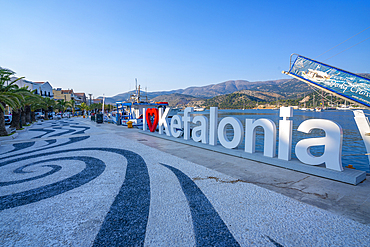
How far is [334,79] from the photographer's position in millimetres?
9453

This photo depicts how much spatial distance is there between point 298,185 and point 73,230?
16.2 ft

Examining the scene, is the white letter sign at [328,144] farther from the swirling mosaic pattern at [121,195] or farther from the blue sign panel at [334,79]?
the blue sign panel at [334,79]

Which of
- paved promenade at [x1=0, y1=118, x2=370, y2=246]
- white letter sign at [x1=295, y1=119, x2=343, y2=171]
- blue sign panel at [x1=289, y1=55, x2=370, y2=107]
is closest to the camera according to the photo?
paved promenade at [x1=0, y1=118, x2=370, y2=246]

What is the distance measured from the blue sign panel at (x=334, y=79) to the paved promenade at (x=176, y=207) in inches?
210

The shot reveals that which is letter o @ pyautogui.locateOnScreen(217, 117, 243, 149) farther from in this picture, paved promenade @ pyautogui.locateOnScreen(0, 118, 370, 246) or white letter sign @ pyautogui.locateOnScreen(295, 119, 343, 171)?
white letter sign @ pyautogui.locateOnScreen(295, 119, 343, 171)


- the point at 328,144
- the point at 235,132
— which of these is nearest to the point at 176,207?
the point at 328,144

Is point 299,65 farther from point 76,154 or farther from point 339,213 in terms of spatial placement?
point 76,154

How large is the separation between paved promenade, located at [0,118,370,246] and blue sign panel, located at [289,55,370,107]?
210 inches

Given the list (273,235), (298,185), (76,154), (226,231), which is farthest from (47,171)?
(298,185)

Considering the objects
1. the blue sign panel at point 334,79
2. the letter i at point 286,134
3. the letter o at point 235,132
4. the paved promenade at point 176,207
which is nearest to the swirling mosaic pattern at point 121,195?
the paved promenade at point 176,207

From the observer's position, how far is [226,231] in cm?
316

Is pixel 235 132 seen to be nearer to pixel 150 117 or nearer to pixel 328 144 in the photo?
pixel 328 144

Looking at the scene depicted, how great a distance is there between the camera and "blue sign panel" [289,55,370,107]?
328 inches

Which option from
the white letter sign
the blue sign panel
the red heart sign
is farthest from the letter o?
the red heart sign
